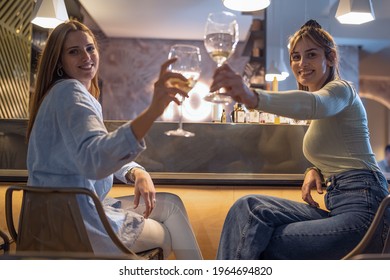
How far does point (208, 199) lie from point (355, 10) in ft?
3.66

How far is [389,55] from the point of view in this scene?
4395 millimetres

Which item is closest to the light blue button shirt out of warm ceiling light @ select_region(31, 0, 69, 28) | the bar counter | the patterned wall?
the bar counter

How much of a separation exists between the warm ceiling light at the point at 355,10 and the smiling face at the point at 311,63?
38.7 inches

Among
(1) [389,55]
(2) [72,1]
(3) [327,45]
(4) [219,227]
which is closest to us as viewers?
(3) [327,45]

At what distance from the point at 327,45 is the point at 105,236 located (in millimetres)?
704

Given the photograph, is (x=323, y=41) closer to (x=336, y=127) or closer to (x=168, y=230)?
(x=336, y=127)

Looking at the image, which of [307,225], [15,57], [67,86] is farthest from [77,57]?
[15,57]

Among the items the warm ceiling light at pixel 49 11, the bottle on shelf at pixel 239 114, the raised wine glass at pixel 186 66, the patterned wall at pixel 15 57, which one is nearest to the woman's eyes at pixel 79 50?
the raised wine glass at pixel 186 66

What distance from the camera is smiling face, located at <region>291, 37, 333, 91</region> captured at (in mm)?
1057

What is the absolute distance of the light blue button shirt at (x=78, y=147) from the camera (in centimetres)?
78

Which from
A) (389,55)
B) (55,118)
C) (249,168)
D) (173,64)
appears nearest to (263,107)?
(173,64)

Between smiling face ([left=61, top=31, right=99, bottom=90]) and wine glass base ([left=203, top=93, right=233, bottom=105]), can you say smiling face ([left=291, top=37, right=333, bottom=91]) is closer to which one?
wine glass base ([left=203, top=93, right=233, bottom=105])

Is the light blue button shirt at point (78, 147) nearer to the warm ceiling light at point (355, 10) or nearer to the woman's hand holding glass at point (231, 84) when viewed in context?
the woman's hand holding glass at point (231, 84)
